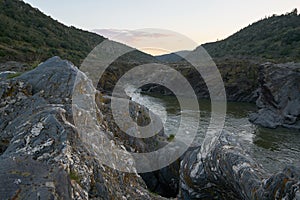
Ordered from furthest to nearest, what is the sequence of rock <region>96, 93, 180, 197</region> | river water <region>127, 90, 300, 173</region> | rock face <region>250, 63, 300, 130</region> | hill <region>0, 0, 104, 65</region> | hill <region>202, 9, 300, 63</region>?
1. hill <region>202, 9, 300, 63</region>
2. hill <region>0, 0, 104, 65</region>
3. rock face <region>250, 63, 300, 130</region>
4. river water <region>127, 90, 300, 173</region>
5. rock <region>96, 93, 180, 197</region>

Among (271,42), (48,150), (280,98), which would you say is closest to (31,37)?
(280,98)

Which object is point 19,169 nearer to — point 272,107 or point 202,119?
point 202,119

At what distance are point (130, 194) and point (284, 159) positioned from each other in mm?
18368

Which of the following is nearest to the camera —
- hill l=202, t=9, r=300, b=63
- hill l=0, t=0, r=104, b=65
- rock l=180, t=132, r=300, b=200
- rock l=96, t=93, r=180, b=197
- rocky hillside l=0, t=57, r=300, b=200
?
rocky hillside l=0, t=57, r=300, b=200

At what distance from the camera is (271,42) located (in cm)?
8319

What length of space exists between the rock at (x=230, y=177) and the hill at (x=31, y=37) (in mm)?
33273

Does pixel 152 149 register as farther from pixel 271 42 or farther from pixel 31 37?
pixel 271 42

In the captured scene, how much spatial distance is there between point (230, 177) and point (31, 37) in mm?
54418

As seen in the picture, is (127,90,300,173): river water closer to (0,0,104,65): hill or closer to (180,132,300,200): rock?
(180,132,300,200): rock

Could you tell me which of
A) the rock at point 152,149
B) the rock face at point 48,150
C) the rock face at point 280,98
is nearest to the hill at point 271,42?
the rock face at point 280,98

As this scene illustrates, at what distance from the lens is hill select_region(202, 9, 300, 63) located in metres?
68.8

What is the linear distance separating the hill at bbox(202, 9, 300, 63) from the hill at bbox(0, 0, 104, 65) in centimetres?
4117

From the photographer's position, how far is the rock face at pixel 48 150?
12.7 ft

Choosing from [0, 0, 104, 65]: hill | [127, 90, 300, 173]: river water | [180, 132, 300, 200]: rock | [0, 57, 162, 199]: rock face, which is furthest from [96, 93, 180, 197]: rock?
[0, 0, 104, 65]: hill
